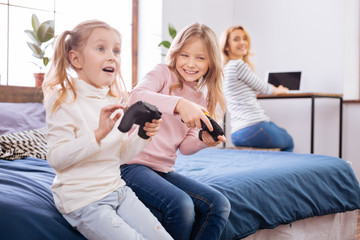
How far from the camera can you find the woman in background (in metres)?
2.85

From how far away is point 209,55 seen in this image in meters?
1.41

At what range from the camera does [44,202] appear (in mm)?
1015

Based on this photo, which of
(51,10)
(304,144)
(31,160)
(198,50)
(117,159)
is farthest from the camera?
(304,144)

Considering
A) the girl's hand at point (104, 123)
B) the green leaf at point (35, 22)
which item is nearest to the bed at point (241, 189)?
the girl's hand at point (104, 123)

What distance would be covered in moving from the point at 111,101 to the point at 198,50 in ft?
1.33

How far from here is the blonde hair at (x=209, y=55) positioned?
1.40 m

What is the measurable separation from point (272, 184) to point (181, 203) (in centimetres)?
59

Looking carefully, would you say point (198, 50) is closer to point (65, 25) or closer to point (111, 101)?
point (111, 101)

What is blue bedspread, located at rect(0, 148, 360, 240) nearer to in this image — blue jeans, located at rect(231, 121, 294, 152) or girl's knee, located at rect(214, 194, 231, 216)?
girl's knee, located at rect(214, 194, 231, 216)

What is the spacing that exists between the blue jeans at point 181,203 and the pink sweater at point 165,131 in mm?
56

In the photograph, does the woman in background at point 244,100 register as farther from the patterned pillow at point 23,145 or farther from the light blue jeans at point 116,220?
the light blue jeans at point 116,220

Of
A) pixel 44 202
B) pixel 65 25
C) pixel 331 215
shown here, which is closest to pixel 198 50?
pixel 44 202

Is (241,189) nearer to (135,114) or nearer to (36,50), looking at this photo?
(135,114)

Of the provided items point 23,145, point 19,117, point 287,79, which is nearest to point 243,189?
point 23,145
